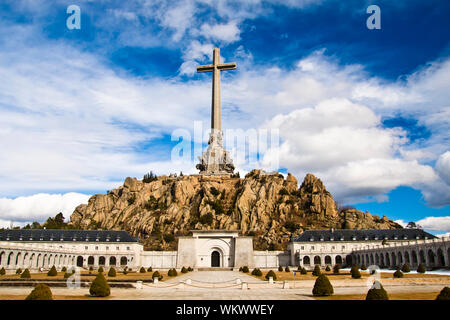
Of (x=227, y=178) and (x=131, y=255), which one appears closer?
(x=131, y=255)

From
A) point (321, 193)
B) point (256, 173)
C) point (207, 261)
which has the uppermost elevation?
point (256, 173)

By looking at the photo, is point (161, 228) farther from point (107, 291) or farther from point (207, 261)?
point (107, 291)

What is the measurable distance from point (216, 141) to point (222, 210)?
916 inches

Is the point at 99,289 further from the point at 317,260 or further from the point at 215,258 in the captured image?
the point at 317,260

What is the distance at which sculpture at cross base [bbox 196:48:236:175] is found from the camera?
373 ft

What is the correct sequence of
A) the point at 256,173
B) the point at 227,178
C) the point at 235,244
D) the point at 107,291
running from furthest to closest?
the point at 256,173 → the point at 227,178 → the point at 235,244 → the point at 107,291

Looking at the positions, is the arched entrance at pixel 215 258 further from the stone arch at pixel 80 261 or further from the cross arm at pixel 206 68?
the cross arm at pixel 206 68

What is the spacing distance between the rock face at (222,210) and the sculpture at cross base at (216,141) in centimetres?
475

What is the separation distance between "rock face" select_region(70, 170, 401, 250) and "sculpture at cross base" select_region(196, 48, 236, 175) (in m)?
4.75

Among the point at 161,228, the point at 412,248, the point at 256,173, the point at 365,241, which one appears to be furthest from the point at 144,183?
the point at 412,248

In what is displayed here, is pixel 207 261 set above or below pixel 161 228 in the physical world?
below

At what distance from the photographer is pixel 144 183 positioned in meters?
128

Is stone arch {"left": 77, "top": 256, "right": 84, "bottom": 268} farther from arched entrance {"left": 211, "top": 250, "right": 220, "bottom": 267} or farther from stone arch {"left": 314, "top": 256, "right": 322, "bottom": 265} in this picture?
A: stone arch {"left": 314, "top": 256, "right": 322, "bottom": 265}
